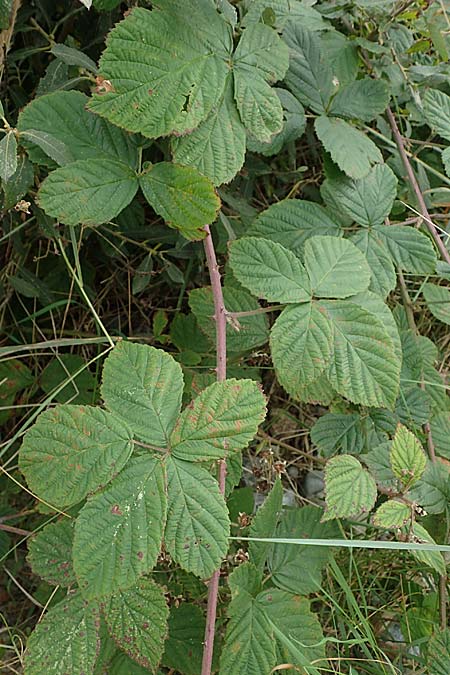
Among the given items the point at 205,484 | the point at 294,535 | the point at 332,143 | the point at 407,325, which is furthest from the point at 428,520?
the point at 332,143

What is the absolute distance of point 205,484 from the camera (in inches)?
37.7

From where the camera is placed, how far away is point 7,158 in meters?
1.05

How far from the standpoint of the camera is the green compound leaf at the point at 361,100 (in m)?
1.40

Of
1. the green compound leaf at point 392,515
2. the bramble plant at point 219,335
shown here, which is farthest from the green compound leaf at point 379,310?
the green compound leaf at point 392,515

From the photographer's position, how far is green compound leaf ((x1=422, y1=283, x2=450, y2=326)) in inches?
59.4

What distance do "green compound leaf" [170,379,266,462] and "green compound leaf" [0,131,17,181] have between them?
0.44 metres

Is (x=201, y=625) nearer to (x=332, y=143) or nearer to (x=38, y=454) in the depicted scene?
(x=38, y=454)

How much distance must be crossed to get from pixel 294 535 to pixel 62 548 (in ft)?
1.41

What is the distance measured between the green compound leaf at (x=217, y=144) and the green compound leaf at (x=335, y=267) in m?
0.19

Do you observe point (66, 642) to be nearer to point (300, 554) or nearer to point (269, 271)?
point (300, 554)

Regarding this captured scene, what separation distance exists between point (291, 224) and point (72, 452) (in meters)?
0.67

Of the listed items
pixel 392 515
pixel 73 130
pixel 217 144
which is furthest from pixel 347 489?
pixel 73 130

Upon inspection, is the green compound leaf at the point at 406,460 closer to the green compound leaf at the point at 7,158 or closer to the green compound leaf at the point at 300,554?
the green compound leaf at the point at 300,554

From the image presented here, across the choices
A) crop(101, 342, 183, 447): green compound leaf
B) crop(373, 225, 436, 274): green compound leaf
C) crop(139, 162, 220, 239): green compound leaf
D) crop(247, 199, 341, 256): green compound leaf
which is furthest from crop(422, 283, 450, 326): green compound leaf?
crop(101, 342, 183, 447): green compound leaf
